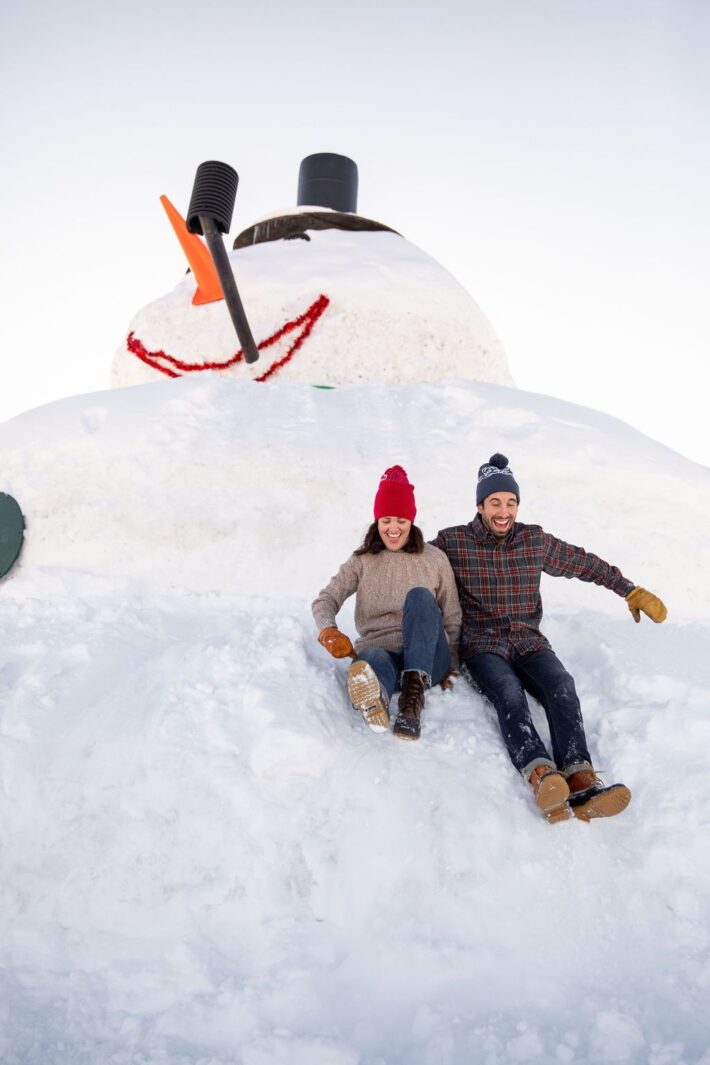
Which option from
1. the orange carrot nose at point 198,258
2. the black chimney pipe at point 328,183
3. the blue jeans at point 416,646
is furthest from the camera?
the black chimney pipe at point 328,183

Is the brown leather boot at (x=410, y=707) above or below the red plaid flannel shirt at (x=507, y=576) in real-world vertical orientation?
below

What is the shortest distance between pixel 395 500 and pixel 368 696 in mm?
864

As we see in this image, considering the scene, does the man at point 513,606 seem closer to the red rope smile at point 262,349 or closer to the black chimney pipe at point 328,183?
the red rope smile at point 262,349

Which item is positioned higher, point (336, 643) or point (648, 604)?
point (648, 604)

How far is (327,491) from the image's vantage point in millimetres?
4262

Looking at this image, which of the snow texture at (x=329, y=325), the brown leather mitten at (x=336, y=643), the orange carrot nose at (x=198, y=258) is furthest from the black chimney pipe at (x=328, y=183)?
the brown leather mitten at (x=336, y=643)

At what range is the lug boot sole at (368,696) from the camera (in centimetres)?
236

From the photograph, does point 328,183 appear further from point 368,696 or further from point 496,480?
point 368,696

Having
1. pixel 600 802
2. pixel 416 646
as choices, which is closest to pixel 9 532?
pixel 416 646

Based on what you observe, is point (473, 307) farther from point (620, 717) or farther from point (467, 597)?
point (620, 717)

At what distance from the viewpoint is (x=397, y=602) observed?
283 centimetres

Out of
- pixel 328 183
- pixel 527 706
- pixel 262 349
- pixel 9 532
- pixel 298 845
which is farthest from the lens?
pixel 328 183

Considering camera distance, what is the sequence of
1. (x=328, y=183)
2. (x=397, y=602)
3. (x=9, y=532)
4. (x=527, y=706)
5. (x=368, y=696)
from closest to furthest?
(x=368, y=696) < (x=527, y=706) < (x=397, y=602) < (x=9, y=532) < (x=328, y=183)

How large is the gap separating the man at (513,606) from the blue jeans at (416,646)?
0.24 m
